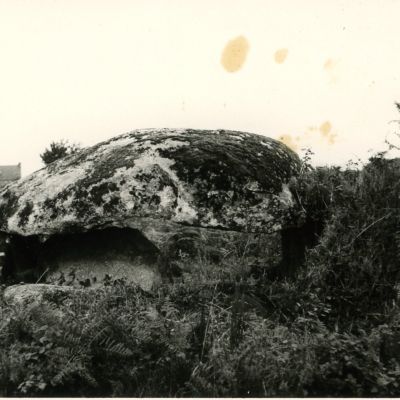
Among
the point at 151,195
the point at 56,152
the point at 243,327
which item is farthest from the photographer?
the point at 56,152

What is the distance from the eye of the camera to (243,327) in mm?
4070

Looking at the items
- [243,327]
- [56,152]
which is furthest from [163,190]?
[56,152]

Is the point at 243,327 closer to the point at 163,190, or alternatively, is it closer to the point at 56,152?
the point at 163,190

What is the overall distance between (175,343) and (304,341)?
94 centimetres

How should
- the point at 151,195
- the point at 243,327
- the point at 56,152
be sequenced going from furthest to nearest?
the point at 56,152
the point at 151,195
the point at 243,327

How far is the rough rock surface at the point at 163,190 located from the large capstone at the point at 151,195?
0.01m

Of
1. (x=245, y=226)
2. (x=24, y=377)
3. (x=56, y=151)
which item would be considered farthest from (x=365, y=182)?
(x=56, y=151)

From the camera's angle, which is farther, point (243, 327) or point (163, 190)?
point (163, 190)

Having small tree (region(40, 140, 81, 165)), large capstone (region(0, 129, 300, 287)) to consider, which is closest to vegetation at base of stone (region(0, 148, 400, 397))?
large capstone (region(0, 129, 300, 287))

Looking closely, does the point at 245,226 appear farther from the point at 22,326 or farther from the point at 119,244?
the point at 22,326

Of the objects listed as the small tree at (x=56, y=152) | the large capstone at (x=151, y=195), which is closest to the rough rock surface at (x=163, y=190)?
the large capstone at (x=151, y=195)

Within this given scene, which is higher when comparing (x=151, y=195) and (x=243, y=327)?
(x=151, y=195)

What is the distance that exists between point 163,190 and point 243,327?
1959 millimetres

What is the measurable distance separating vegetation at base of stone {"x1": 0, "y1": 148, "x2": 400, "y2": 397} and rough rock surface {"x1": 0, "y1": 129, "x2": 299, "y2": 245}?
1.53ft
